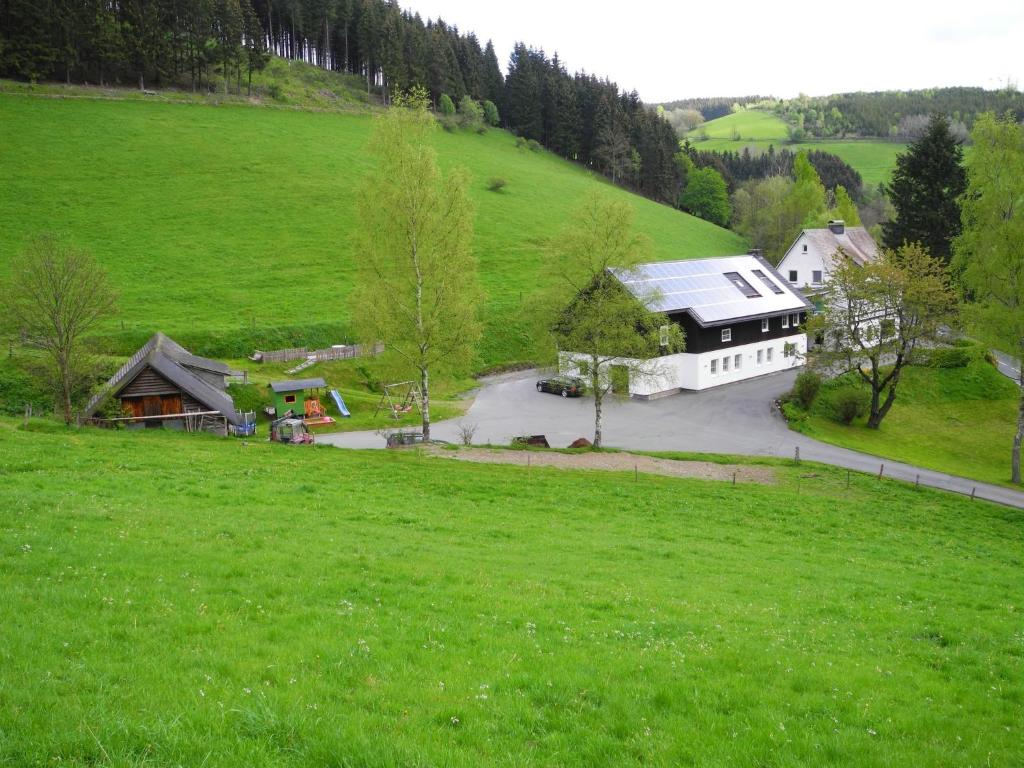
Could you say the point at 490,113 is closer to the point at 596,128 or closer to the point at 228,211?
the point at 596,128

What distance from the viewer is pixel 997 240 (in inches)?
1371

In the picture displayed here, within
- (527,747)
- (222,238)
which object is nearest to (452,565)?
(527,747)

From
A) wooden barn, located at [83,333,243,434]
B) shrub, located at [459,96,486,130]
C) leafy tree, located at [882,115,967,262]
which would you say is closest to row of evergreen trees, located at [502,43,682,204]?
shrub, located at [459,96,486,130]

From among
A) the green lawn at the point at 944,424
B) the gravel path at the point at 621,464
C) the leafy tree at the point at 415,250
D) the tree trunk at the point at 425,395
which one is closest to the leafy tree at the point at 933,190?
the green lawn at the point at 944,424

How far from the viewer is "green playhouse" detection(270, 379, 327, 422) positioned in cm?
4088

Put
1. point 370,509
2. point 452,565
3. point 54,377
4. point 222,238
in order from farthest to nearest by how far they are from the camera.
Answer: point 222,238 < point 54,377 < point 370,509 < point 452,565

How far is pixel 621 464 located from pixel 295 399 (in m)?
19.2

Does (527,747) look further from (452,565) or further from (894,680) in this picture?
(452,565)

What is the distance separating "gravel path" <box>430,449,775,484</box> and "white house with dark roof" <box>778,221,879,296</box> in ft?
167

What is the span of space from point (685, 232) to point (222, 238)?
6185 centimetres

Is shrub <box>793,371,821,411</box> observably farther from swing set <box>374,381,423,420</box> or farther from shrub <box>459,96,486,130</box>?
shrub <box>459,96,486,130</box>

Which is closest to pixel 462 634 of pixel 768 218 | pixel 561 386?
pixel 561 386

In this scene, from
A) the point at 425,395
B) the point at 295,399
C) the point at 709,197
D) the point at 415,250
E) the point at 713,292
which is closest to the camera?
the point at 415,250

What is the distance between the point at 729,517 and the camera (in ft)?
79.7
